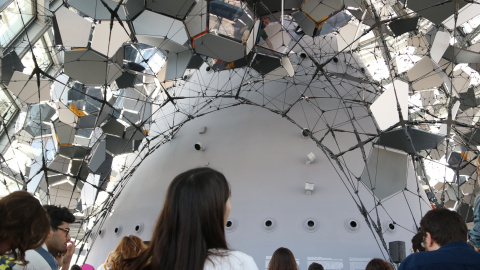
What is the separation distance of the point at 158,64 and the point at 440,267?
9.96m

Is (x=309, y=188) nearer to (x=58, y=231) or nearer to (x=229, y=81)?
(x=229, y=81)

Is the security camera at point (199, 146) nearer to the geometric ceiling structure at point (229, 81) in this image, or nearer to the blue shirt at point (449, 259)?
the geometric ceiling structure at point (229, 81)

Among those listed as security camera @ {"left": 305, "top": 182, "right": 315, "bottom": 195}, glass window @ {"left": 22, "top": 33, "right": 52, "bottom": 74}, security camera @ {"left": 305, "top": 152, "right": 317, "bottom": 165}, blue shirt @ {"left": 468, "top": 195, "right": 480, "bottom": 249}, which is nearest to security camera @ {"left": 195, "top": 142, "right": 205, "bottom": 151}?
security camera @ {"left": 305, "top": 152, "right": 317, "bottom": 165}

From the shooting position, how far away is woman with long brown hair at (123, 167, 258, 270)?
5.11 ft

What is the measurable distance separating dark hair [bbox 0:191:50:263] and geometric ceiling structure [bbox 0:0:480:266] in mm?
7195

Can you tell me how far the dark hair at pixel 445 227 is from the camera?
2586 mm

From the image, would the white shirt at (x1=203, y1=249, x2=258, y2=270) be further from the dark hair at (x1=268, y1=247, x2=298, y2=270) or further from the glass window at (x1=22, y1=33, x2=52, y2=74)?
the glass window at (x1=22, y1=33, x2=52, y2=74)

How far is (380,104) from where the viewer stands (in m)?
9.59

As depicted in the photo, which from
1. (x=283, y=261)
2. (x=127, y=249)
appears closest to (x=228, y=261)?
(x=127, y=249)

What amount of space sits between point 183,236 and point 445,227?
5.63 ft

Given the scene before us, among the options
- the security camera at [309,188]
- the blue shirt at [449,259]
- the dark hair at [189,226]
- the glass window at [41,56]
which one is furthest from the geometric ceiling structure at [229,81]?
the dark hair at [189,226]

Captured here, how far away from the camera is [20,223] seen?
217 cm

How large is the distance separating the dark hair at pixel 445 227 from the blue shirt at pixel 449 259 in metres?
0.12

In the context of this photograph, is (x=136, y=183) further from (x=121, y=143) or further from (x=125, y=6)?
(x=125, y=6)
